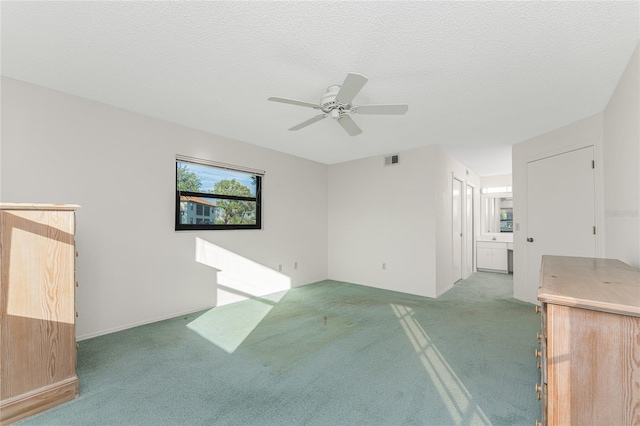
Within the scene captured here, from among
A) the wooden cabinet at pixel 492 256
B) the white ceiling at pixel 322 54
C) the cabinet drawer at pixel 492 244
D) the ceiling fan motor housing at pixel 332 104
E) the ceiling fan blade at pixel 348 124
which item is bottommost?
the wooden cabinet at pixel 492 256

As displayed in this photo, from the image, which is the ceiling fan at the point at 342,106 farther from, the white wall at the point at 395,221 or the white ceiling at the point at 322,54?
the white wall at the point at 395,221

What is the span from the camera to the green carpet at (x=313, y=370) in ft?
5.51

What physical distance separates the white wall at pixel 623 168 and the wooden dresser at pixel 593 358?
5.07 feet

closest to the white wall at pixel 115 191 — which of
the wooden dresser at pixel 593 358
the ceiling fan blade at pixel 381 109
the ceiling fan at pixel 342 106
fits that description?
the ceiling fan at pixel 342 106

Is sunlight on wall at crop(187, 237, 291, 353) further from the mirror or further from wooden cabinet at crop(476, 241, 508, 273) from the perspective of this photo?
the mirror

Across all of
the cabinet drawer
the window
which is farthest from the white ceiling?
the cabinet drawer

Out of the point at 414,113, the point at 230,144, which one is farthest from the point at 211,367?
the point at 414,113

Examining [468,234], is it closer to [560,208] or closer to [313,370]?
[560,208]

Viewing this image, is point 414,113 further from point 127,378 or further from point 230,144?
point 127,378

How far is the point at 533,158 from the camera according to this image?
3887mm

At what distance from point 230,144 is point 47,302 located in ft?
8.95

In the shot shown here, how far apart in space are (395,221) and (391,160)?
1.05 metres

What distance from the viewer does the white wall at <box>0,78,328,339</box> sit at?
8.08 feet

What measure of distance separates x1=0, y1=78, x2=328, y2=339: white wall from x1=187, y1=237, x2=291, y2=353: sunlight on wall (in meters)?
0.09
